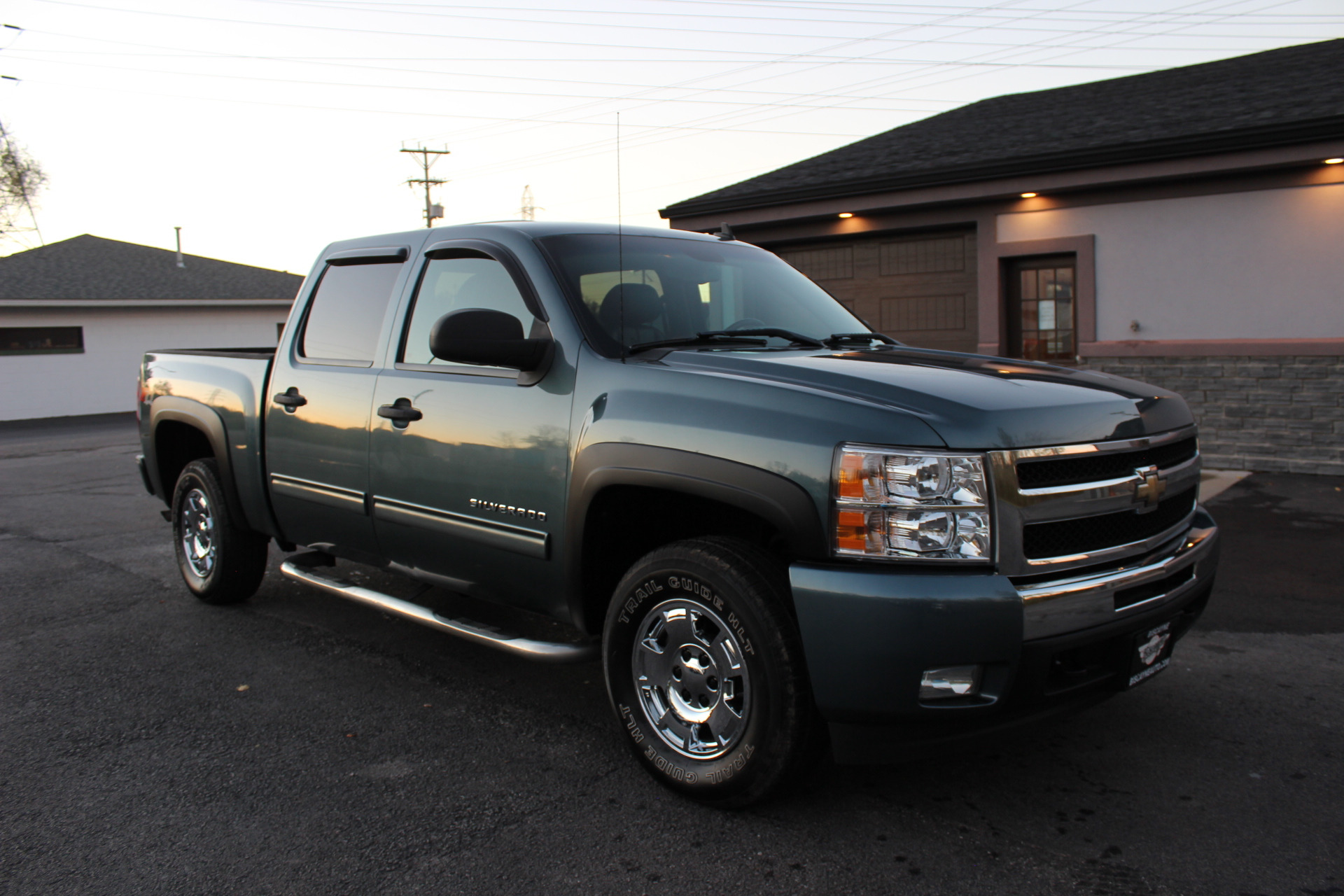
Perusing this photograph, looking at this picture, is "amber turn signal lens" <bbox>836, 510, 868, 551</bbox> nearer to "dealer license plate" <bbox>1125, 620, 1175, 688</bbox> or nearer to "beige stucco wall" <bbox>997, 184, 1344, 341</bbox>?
"dealer license plate" <bbox>1125, 620, 1175, 688</bbox>

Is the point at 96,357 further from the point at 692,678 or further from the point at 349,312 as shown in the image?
the point at 692,678

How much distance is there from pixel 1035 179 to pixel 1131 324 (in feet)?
6.29

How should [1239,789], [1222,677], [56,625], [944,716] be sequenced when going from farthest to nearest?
[56,625] < [1222,677] < [1239,789] < [944,716]

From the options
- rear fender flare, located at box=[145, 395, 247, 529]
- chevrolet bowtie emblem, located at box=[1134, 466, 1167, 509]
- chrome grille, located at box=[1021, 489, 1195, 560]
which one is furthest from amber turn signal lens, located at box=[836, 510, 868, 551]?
rear fender flare, located at box=[145, 395, 247, 529]

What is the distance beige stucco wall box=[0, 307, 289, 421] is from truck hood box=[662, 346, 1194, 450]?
2791 cm

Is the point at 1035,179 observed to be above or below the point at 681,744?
above

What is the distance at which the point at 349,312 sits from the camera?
491 cm

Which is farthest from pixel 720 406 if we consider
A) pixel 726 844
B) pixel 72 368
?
pixel 72 368

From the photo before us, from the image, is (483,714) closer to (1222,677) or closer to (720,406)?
(720,406)

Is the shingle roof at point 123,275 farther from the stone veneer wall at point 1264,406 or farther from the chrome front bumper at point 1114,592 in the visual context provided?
the chrome front bumper at point 1114,592

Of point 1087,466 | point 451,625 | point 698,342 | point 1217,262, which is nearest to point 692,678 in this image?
point 451,625

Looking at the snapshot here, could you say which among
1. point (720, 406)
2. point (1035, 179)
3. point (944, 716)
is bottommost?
point (944, 716)

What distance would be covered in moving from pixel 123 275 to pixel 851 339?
32077 mm

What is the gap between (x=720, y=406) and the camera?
3145 mm
